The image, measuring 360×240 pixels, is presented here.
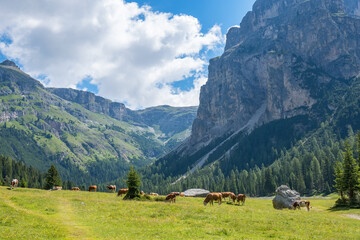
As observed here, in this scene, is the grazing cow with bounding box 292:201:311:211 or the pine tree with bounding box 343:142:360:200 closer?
the grazing cow with bounding box 292:201:311:211

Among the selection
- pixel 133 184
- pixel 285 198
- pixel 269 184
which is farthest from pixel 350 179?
pixel 269 184

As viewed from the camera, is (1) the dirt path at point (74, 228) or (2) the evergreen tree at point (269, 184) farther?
(2) the evergreen tree at point (269, 184)

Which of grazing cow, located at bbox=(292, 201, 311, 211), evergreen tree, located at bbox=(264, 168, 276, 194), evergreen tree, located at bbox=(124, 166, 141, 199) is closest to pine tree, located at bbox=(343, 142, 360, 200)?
grazing cow, located at bbox=(292, 201, 311, 211)

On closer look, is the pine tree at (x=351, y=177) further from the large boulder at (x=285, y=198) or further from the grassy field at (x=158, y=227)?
the grassy field at (x=158, y=227)

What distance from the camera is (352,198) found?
55.1 metres

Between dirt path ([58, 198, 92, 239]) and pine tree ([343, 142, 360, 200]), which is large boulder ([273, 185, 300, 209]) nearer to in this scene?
pine tree ([343, 142, 360, 200])

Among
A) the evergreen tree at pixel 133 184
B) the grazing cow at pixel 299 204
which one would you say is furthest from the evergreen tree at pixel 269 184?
the evergreen tree at pixel 133 184

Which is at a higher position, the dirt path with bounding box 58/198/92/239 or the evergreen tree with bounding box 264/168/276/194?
the dirt path with bounding box 58/198/92/239

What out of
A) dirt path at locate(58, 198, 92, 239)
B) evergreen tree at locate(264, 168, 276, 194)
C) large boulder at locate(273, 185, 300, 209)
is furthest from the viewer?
evergreen tree at locate(264, 168, 276, 194)

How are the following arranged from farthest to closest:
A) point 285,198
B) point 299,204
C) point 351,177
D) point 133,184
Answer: point 351,177
point 133,184
point 285,198
point 299,204

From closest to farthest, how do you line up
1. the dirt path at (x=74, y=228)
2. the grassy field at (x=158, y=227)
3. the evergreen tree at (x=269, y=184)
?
the dirt path at (x=74, y=228) → the grassy field at (x=158, y=227) → the evergreen tree at (x=269, y=184)

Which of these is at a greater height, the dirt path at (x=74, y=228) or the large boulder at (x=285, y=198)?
the dirt path at (x=74, y=228)

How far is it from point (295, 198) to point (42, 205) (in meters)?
44.2

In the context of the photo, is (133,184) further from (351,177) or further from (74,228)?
(351,177)
